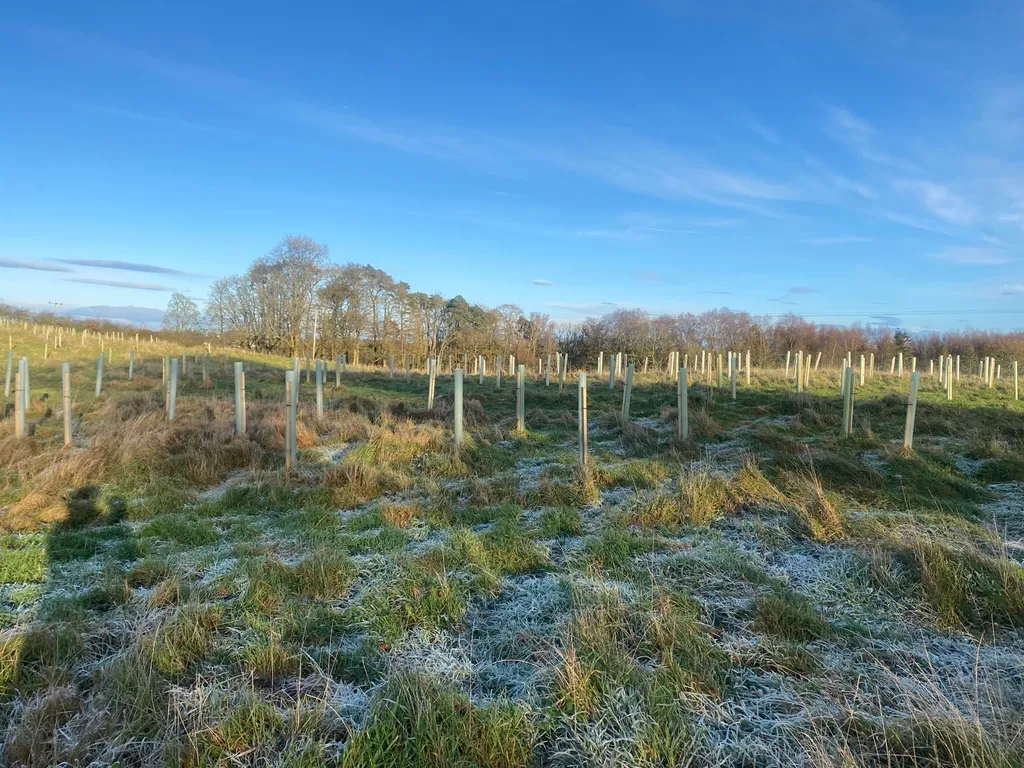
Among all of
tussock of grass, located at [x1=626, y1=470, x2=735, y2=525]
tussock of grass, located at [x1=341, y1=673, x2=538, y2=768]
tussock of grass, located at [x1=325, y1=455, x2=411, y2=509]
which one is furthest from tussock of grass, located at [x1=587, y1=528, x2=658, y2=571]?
tussock of grass, located at [x1=325, y1=455, x2=411, y2=509]

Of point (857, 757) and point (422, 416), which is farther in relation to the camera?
point (422, 416)

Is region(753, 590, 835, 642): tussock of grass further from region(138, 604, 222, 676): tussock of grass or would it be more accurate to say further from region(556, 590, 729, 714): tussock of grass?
region(138, 604, 222, 676): tussock of grass

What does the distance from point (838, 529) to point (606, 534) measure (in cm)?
204

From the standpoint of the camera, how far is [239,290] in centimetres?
4853

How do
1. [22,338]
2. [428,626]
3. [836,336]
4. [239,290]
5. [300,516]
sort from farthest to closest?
[836,336]
[239,290]
[22,338]
[300,516]
[428,626]

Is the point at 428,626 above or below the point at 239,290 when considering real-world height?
below

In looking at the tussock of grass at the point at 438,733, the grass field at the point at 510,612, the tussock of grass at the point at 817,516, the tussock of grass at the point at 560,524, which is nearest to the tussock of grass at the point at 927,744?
the grass field at the point at 510,612

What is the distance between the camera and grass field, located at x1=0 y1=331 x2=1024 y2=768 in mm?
2414

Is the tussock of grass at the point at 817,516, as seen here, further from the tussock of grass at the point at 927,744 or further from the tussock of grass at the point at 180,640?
the tussock of grass at the point at 180,640

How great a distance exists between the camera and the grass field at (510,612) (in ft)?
7.92

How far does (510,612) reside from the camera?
11.8 feet

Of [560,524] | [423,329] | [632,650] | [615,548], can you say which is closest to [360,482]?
[560,524]

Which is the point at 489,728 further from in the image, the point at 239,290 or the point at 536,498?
the point at 239,290

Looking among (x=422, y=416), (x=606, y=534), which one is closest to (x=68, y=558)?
(x=606, y=534)
